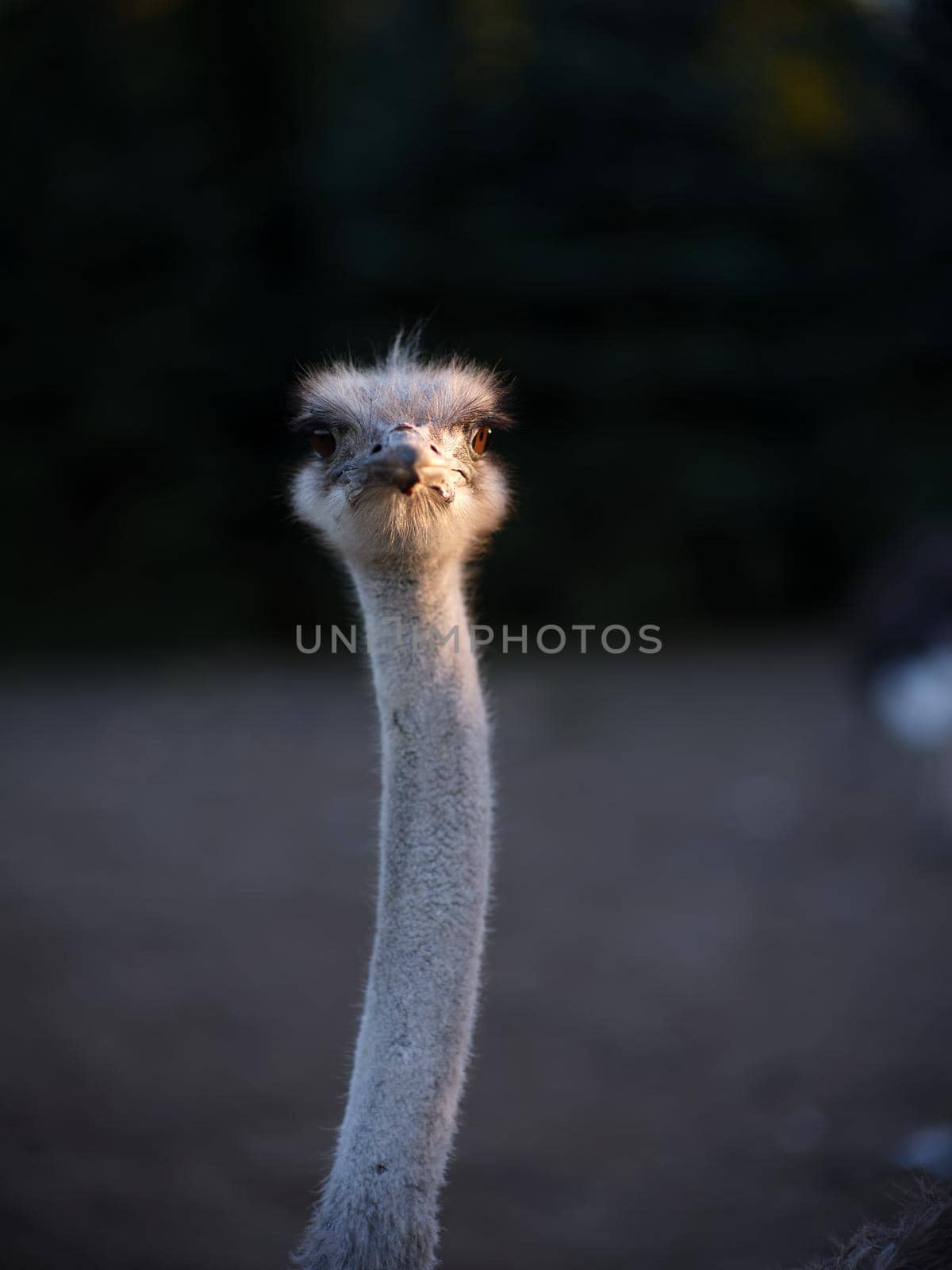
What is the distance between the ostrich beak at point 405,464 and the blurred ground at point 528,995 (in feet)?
5.27

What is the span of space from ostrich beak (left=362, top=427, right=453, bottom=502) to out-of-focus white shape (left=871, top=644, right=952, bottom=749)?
14.2 feet

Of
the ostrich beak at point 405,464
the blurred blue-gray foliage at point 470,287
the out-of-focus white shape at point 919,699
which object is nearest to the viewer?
the ostrich beak at point 405,464

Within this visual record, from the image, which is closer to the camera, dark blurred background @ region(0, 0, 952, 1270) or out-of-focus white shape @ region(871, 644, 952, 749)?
out-of-focus white shape @ region(871, 644, 952, 749)

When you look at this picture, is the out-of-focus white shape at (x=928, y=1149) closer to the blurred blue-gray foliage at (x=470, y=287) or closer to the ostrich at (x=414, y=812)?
the ostrich at (x=414, y=812)

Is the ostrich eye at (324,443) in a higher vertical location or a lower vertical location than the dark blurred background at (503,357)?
lower

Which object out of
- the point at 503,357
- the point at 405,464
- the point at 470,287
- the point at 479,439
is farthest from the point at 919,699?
the point at 470,287

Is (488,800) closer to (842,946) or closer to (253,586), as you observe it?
(842,946)

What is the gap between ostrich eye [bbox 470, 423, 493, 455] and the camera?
212 cm

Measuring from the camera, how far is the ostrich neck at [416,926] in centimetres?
189

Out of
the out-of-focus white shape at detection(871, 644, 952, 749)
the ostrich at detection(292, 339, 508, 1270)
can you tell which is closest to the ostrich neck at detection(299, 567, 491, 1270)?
the ostrich at detection(292, 339, 508, 1270)

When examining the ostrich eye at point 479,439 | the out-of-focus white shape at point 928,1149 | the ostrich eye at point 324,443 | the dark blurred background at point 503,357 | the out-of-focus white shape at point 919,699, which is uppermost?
the dark blurred background at point 503,357

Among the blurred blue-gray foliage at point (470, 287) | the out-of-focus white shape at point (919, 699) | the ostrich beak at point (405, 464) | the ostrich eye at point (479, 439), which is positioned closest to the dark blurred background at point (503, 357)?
the blurred blue-gray foliage at point (470, 287)

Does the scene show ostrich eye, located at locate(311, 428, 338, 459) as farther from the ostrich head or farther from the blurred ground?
the blurred ground

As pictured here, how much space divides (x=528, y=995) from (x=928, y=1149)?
144cm
